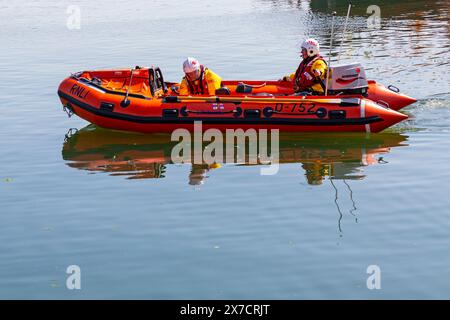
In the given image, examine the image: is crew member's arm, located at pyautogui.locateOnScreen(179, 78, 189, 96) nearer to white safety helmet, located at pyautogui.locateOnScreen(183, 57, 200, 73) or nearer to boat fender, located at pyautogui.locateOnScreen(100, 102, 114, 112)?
white safety helmet, located at pyautogui.locateOnScreen(183, 57, 200, 73)

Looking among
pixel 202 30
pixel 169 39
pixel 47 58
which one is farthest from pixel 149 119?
pixel 202 30

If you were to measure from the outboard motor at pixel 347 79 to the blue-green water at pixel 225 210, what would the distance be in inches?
33.2

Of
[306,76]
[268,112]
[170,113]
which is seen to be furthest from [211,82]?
[306,76]

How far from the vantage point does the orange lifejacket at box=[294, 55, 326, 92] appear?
14594mm

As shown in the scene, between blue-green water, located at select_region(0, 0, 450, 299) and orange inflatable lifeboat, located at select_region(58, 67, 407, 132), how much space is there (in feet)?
1.11

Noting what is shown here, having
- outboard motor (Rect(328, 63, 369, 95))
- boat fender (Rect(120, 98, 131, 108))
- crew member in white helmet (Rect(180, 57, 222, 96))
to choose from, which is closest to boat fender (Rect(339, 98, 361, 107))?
outboard motor (Rect(328, 63, 369, 95))

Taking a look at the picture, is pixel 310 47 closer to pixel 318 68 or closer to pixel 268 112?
pixel 318 68

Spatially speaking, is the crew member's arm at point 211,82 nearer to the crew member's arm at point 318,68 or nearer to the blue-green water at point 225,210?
the blue-green water at point 225,210

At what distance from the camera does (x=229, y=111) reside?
46.1ft

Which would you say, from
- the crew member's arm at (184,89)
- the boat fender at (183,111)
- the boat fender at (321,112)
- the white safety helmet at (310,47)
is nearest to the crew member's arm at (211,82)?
the crew member's arm at (184,89)

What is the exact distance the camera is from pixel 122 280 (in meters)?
8.84

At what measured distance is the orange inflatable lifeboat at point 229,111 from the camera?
45.9 ft

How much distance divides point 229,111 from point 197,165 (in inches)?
51.4
